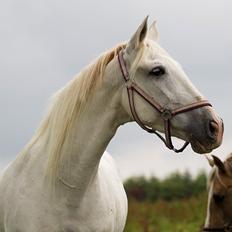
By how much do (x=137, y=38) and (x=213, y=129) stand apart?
0.86 metres

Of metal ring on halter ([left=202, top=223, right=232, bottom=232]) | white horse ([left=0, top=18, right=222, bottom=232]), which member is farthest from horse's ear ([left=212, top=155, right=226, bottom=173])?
white horse ([left=0, top=18, right=222, bottom=232])

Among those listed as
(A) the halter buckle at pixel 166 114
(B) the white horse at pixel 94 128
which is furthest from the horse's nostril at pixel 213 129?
(A) the halter buckle at pixel 166 114

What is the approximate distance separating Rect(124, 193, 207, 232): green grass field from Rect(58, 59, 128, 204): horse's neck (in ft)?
33.0

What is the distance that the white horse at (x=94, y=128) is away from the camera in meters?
4.75

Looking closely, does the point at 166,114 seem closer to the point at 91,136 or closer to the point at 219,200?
the point at 91,136

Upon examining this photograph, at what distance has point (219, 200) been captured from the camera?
678 centimetres

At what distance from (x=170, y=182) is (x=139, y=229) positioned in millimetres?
15029

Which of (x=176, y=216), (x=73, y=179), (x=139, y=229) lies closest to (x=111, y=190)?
(x=73, y=179)

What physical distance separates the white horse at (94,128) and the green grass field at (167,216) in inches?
391

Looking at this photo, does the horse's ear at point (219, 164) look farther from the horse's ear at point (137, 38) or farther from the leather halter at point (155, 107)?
the horse's ear at point (137, 38)

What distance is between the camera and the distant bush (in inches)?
1111

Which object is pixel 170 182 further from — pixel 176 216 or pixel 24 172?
pixel 24 172

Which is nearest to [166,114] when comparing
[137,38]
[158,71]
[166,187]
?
[158,71]

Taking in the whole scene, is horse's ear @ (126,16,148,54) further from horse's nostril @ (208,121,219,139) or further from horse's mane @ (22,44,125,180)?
horse's nostril @ (208,121,219,139)
